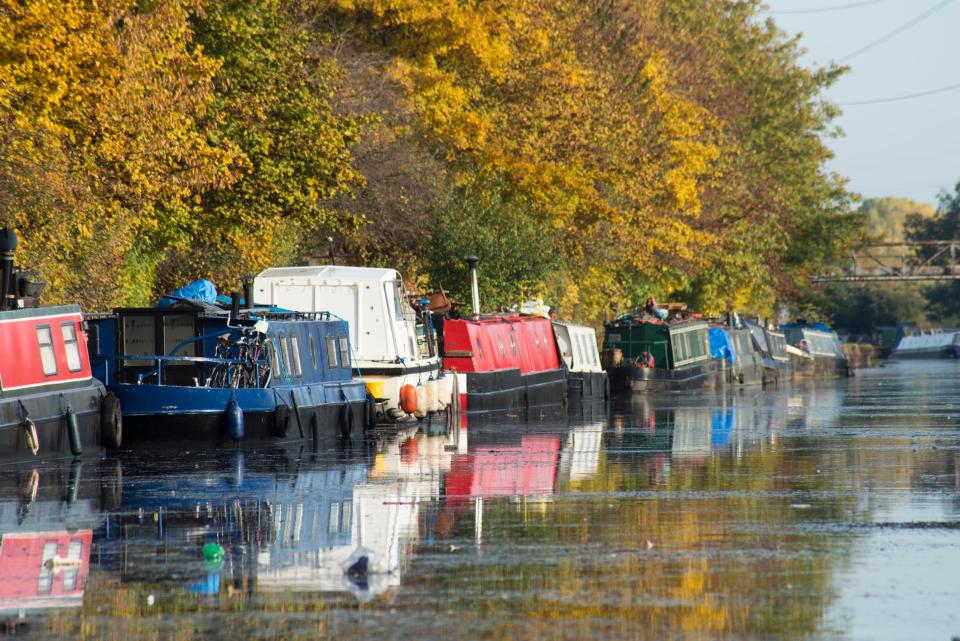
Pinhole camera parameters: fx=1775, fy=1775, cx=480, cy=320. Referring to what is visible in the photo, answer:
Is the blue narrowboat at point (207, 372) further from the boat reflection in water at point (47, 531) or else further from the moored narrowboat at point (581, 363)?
the moored narrowboat at point (581, 363)

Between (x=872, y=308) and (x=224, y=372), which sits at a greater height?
(x=872, y=308)

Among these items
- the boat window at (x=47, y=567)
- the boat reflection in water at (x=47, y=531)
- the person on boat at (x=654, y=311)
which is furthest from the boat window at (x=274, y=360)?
the person on boat at (x=654, y=311)

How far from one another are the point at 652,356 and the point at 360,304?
26.9 m

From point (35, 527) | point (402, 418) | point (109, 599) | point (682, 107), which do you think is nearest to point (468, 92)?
point (682, 107)

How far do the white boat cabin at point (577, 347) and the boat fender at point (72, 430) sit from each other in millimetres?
25101

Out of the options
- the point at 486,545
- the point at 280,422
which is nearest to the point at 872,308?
the point at 280,422

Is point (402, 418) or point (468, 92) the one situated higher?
point (468, 92)

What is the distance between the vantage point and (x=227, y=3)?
37188mm

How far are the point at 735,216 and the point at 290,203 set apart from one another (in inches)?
1502

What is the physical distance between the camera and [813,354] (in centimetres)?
9131

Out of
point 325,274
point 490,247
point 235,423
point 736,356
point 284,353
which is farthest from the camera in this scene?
point 736,356

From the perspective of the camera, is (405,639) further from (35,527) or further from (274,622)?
(35,527)

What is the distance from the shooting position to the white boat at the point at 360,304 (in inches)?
1358

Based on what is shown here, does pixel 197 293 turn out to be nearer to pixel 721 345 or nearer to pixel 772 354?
pixel 721 345
